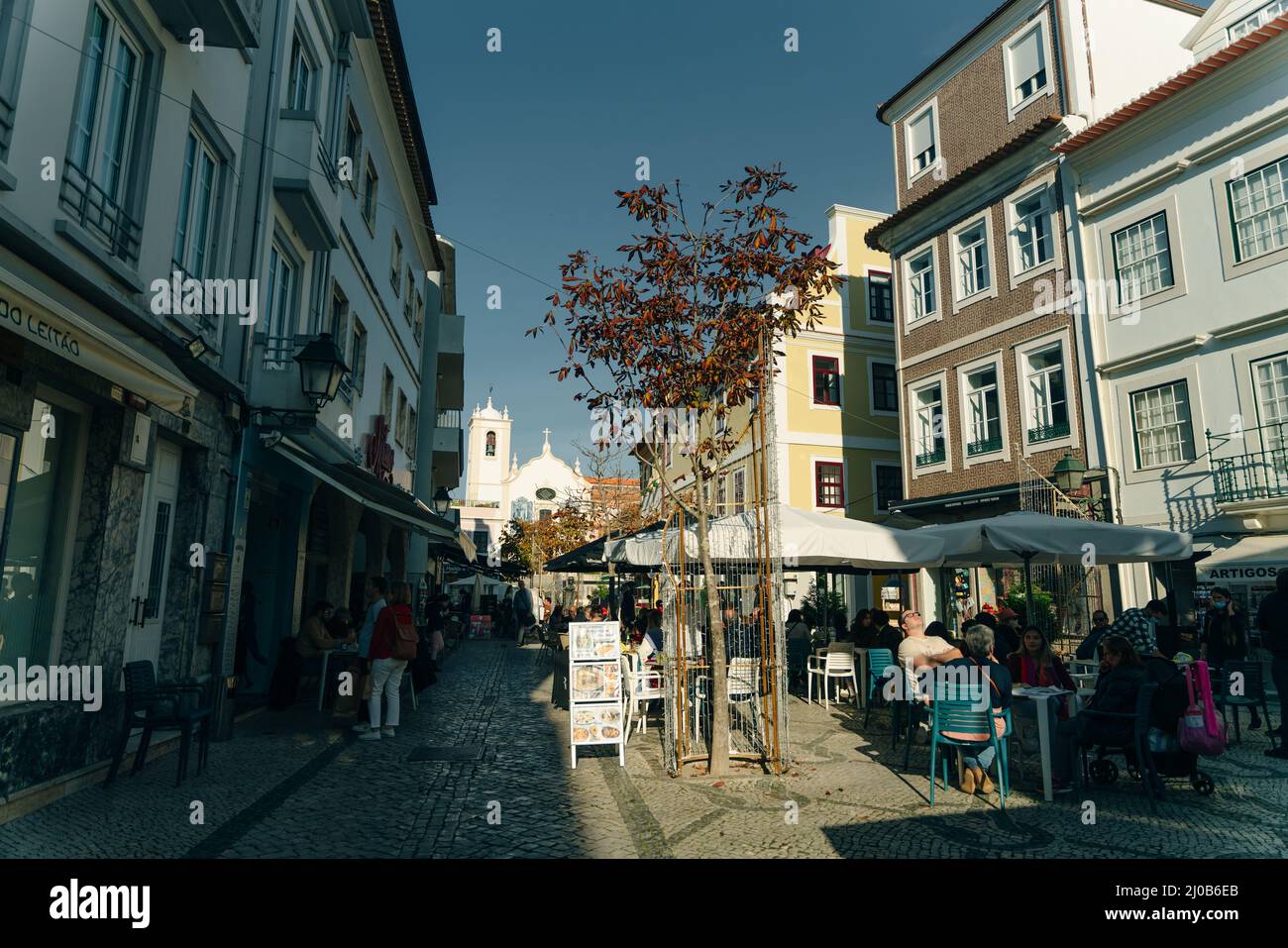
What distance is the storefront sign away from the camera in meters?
15.9

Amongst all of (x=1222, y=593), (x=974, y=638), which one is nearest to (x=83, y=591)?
(x=974, y=638)

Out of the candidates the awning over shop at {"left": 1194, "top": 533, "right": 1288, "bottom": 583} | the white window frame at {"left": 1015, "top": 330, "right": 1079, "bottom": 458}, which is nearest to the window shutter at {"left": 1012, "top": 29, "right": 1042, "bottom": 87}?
the white window frame at {"left": 1015, "top": 330, "right": 1079, "bottom": 458}

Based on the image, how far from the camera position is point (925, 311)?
67.7 feet

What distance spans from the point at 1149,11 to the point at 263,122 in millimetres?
19019

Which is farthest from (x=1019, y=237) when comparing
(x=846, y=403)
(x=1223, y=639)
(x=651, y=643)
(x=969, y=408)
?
(x=651, y=643)

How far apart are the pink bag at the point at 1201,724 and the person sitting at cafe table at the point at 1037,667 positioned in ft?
4.01

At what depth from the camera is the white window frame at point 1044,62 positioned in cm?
1714

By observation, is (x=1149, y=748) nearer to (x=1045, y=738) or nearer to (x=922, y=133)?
(x=1045, y=738)

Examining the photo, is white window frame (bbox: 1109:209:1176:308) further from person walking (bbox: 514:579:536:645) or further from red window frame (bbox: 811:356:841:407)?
person walking (bbox: 514:579:536:645)

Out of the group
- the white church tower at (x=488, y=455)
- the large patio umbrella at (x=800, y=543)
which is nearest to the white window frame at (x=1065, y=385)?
the large patio umbrella at (x=800, y=543)

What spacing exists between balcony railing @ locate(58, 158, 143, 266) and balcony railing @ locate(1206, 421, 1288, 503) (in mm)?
15616

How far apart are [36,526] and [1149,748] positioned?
917cm

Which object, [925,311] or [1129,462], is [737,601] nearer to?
[1129,462]

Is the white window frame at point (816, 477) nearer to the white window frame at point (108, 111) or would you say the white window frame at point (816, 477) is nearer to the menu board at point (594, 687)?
the menu board at point (594, 687)
